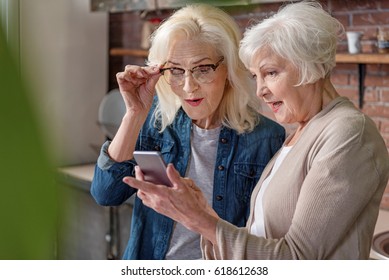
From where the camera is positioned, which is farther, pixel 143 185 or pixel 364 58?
pixel 364 58

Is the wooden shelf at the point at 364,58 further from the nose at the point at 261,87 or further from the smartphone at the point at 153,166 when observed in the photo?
the smartphone at the point at 153,166

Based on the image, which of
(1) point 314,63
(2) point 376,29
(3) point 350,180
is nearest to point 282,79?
(1) point 314,63

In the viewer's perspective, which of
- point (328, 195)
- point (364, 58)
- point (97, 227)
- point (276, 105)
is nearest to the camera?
point (328, 195)

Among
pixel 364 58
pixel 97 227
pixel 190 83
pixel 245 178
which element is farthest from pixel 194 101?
pixel 97 227

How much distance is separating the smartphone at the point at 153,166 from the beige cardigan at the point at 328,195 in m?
0.10

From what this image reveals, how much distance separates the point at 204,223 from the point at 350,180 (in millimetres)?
194

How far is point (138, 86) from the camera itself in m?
0.98

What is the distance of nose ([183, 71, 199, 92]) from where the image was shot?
0.95 meters

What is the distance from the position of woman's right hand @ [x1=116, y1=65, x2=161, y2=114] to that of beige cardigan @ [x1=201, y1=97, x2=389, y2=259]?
0.29 m

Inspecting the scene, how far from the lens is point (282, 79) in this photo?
31.3 inches

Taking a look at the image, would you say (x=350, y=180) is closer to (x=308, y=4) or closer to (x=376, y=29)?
(x=308, y=4)

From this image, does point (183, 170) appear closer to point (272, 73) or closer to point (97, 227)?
point (272, 73)

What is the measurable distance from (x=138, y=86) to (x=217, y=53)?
0.14 metres

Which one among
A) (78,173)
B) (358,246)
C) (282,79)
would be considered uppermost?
(282,79)
